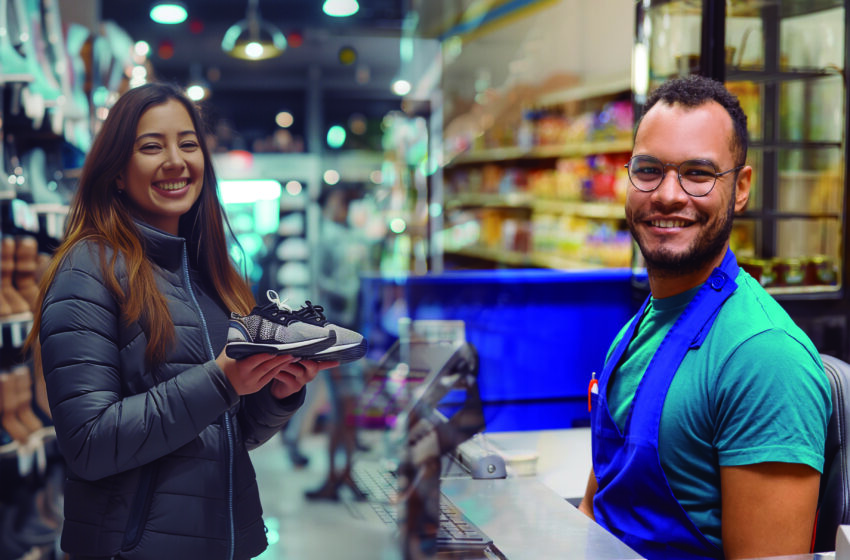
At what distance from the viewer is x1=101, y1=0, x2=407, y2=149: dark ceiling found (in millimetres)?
9492

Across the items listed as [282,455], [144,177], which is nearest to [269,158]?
[282,455]

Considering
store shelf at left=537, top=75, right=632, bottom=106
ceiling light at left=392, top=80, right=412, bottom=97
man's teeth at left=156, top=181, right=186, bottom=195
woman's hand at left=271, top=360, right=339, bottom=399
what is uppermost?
ceiling light at left=392, top=80, right=412, bottom=97

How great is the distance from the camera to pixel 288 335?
58.5 inches

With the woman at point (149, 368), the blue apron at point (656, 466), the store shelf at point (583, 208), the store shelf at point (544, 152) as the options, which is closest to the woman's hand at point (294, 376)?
the woman at point (149, 368)

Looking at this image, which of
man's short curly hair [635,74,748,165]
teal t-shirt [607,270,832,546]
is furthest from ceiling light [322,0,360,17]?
teal t-shirt [607,270,832,546]

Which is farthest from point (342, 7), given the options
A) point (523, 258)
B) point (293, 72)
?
point (523, 258)

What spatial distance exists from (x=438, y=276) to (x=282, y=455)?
3.05 meters

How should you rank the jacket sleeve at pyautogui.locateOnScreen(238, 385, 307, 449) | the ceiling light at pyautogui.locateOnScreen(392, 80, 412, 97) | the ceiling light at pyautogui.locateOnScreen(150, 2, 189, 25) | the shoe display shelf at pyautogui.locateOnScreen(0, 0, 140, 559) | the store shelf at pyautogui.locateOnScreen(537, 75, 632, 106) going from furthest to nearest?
the ceiling light at pyautogui.locateOnScreen(392, 80, 412, 97), the ceiling light at pyautogui.locateOnScreen(150, 2, 189, 25), the store shelf at pyautogui.locateOnScreen(537, 75, 632, 106), the shoe display shelf at pyautogui.locateOnScreen(0, 0, 140, 559), the jacket sleeve at pyautogui.locateOnScreen(238, 385, 307, 449)

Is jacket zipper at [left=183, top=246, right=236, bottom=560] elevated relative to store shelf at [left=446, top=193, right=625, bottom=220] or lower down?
lower down

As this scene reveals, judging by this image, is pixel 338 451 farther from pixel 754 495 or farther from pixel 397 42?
pixel 397 42

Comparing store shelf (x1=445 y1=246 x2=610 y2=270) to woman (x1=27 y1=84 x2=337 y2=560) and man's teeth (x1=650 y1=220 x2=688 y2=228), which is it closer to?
man's teeth (x1=650 y1=220 x2=688 y2=228)

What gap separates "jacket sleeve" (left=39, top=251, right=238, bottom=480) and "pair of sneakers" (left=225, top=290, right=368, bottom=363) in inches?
2.9

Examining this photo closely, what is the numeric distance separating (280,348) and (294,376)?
125 millimetres

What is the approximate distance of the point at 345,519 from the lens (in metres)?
5.00
